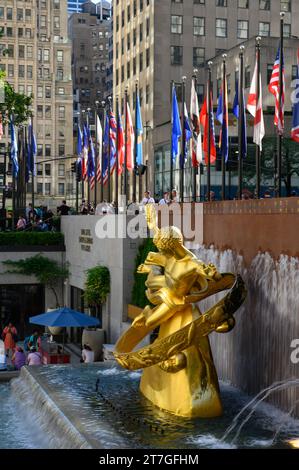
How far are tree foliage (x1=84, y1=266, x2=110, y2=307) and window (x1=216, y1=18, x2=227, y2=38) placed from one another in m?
51.9

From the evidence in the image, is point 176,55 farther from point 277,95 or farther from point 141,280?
point 277,95

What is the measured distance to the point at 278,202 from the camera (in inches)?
639

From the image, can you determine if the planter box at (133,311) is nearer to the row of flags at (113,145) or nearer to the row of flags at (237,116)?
the row of flags at (237,116)

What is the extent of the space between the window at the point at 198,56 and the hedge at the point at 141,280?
51.6 meters

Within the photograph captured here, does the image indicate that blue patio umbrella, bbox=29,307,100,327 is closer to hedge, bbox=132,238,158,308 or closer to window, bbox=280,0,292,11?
hedge, bbox=132,238,158,308

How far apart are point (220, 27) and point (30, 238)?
45387 mm

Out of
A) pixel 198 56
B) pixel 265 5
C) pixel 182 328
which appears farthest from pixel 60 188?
pixel 182 328

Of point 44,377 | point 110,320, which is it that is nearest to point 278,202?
point 44,377

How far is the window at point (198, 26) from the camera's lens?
76.7 meters

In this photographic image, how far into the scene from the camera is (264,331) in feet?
54.7

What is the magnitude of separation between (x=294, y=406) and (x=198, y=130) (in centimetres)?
1402

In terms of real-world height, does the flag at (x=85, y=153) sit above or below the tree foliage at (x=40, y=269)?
above

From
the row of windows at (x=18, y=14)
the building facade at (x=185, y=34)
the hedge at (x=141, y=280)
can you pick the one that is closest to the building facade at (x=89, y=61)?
the row of windows at (x=18, y=14)
